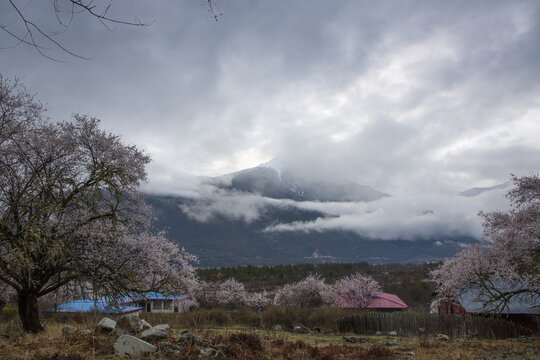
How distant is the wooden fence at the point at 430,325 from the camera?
90.0ft

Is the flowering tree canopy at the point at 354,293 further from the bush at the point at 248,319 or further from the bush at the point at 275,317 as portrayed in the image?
the bush at the point at 248,319

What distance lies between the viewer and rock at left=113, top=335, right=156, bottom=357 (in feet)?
30.5

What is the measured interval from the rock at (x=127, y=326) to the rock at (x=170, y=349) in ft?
6.71

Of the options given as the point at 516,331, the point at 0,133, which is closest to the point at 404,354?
the point at 0,133

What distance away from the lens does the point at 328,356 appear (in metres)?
11.1

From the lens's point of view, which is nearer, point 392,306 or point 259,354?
point 259,354

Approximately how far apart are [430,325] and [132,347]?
88.6 feet

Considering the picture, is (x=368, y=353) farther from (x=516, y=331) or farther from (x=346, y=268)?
(x=346, y=268)

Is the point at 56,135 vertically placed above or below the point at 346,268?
above

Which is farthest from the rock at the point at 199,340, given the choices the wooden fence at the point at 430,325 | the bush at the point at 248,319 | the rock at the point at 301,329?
the bush at the point at 248,319

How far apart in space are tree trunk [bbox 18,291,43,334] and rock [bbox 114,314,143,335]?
4.10 meters

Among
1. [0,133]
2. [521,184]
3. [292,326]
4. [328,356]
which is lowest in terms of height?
[292,326]

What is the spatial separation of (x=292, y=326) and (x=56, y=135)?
A: 26847 millimetres

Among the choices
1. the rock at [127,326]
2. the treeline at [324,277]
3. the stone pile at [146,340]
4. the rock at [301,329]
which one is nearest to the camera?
the stone pile at [146,340]
